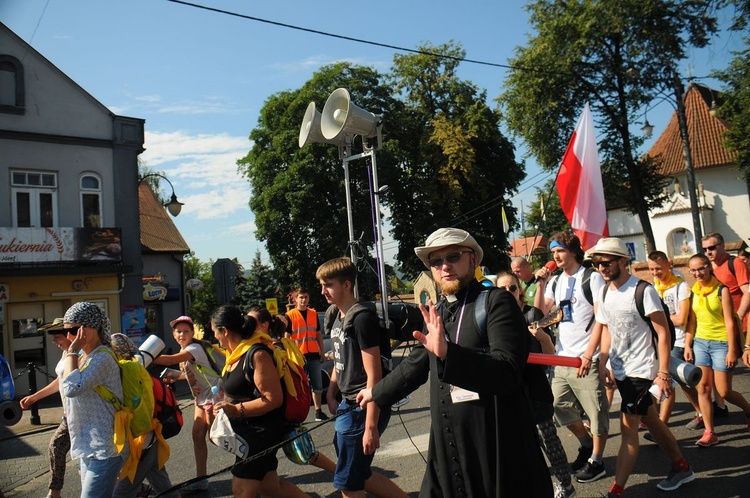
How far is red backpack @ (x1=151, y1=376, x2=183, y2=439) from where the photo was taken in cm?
487

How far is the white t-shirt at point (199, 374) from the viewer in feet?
17.1

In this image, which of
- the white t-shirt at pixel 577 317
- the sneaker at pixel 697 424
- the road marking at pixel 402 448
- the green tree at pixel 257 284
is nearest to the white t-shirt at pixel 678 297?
the sneaker at pixel 697 424

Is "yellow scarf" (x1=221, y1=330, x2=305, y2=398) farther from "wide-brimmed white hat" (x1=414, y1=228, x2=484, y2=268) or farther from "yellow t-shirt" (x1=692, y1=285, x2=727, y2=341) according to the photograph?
"yellow t-shirt" (x1=692, y1=285, x2=727, y2=341)

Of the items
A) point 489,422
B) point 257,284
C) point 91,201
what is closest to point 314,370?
point 489,422

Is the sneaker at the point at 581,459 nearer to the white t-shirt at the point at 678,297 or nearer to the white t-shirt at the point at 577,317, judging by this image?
the white t-shirt at the point at 577,317

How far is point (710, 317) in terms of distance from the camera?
20.0ft

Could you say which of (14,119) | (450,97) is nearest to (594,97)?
(450,97)

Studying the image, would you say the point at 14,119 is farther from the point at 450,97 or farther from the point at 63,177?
the point at 450,97

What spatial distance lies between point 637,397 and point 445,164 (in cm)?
2837

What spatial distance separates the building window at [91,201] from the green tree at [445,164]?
51.7ft

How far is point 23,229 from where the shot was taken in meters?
17.2

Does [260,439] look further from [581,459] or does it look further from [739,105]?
[739,105]

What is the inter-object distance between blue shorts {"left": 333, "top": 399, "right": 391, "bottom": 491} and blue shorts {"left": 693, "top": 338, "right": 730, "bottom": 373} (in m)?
3.89

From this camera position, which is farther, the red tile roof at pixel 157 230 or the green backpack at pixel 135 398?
the red tile roof at pixel 157 230
